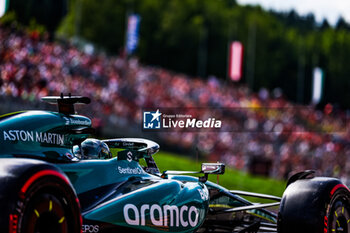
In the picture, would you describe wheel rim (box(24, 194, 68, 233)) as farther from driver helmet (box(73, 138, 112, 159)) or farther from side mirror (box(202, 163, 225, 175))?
side mirror (box(202, 163, 225, 175))

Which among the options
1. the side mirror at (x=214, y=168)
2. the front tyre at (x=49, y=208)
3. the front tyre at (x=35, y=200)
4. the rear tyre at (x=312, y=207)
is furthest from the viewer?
the side mirror at (x=214, y=168)

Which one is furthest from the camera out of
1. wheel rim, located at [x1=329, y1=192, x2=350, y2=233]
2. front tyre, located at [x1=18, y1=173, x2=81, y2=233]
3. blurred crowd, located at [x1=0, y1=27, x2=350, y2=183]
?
blurred crowd, located at [x1=0, y1=27, x2=350, y2=183]

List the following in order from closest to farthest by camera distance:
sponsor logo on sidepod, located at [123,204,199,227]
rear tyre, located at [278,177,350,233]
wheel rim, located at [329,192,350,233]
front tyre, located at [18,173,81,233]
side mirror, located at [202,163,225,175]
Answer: front tyre, located at [18,173,81,233] < sponsor logo on sidepod, located at [123,204,199,227] < rear tyre, located at [278,177,350,233] < wheel rim, located at [329,192,350,233] < side mirror, located at [202,163,225,175]

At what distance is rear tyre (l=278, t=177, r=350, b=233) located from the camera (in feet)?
15.5

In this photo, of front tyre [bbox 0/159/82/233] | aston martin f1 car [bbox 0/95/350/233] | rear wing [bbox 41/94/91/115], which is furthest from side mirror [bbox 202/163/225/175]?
front tyre [bbox 0/159/82/233]

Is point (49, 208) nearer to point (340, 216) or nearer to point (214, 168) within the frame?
point (214, 168)

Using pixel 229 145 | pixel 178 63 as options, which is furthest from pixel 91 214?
pixel 178 63

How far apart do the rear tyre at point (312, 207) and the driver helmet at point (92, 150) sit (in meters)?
1.52

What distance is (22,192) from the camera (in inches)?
129

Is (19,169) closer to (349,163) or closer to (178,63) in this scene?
(349,163)

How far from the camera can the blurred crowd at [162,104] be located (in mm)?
18469

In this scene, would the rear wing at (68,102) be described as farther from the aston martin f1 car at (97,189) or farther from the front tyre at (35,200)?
the front tyre at (35,200)

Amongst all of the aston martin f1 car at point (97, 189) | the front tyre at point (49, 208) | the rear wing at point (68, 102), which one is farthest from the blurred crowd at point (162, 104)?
the front tyre at point (49, 208)

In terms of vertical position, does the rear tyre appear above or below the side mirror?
below
